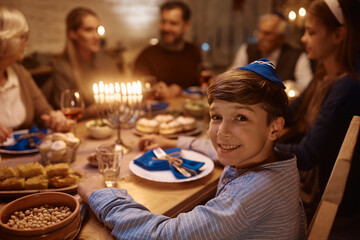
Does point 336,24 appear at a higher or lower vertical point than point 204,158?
higher

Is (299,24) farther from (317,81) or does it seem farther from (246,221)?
(246,221)

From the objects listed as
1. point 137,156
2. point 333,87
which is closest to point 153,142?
point 137,156

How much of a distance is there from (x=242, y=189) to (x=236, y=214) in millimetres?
78

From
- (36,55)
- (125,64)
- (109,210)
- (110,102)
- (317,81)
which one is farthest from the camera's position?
(125,64)

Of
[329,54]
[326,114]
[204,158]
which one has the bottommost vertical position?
[204,158]

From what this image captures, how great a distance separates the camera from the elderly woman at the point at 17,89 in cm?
182

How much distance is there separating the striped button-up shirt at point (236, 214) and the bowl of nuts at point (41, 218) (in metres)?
0.11

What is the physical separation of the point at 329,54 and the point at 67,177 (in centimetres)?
159

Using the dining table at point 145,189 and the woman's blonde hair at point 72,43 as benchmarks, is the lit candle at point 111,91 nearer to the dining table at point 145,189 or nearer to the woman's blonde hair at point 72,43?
the dining table at point 145,189

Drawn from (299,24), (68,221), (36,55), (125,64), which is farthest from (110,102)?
(299,24)

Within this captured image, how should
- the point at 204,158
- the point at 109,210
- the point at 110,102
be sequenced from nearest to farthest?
the point at 109,210 < the point at 204,158 < the point at 110,102

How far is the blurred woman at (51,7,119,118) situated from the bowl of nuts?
5.95 ft

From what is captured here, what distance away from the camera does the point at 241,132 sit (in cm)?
95

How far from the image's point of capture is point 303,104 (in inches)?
84.7
